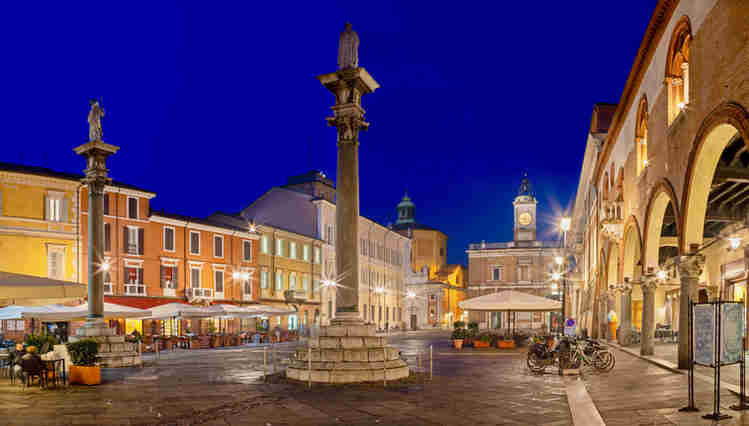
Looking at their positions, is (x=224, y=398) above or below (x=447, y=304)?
above

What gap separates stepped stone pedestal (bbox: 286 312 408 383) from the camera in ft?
45.6

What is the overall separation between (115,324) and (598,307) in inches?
1047

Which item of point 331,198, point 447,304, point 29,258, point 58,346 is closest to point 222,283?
point 29,258

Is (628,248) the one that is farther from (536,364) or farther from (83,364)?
(83,364)

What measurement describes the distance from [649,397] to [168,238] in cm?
3499

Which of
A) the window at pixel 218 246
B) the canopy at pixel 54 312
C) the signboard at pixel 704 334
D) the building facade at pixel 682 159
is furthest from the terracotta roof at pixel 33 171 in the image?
the signboard at pixel 704 334

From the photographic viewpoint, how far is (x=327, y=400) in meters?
11.5

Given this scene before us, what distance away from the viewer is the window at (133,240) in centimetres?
3890

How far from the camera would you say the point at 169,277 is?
41688 mm

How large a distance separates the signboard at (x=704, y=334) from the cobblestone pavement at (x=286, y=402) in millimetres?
2136

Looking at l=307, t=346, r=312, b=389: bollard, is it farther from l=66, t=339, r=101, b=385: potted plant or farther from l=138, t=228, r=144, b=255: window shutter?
l=138, t=228, r=144, b=255: window shutter

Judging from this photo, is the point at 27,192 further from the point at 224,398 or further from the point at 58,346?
the point at 224,398

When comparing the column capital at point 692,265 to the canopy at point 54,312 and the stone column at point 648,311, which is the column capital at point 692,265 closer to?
the stone column at point 648,311

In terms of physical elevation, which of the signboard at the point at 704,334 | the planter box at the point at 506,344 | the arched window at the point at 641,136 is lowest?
the planter box at the point at 506,344
